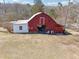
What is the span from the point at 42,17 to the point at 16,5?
76.5m

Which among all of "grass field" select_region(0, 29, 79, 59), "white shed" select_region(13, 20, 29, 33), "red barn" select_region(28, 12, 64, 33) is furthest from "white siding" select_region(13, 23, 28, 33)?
"grass field" select_region(0, 29, 79, 59)

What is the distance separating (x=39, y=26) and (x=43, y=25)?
699 mm

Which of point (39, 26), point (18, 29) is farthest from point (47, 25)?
point (18, 29)

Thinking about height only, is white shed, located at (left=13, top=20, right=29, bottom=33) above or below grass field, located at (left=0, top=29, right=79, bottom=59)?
above

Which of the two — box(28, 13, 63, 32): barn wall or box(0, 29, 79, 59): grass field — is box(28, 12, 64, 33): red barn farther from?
box(0, 29, 79, 59): grass field

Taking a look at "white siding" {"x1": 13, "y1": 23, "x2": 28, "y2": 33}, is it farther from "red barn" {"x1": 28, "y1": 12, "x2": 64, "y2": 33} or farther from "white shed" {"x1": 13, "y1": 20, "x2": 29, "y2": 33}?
"red barn" {"x1": 28, "y1": 12, "x2": 64, "y2": 33}

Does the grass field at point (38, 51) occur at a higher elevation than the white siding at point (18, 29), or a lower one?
lower

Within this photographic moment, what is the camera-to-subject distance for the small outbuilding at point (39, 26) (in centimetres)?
3809

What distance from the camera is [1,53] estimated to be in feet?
69.5

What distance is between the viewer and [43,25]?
38594 millimetres

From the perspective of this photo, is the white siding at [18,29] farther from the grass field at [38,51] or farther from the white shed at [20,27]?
the grass field at [38,51]

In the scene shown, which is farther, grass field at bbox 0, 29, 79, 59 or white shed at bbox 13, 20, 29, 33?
white shed at bbox 13, 20, 29, 33

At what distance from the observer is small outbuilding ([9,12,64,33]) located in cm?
3809

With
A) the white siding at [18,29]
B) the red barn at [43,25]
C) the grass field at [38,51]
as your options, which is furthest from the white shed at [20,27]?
the grass field at [38,51]
